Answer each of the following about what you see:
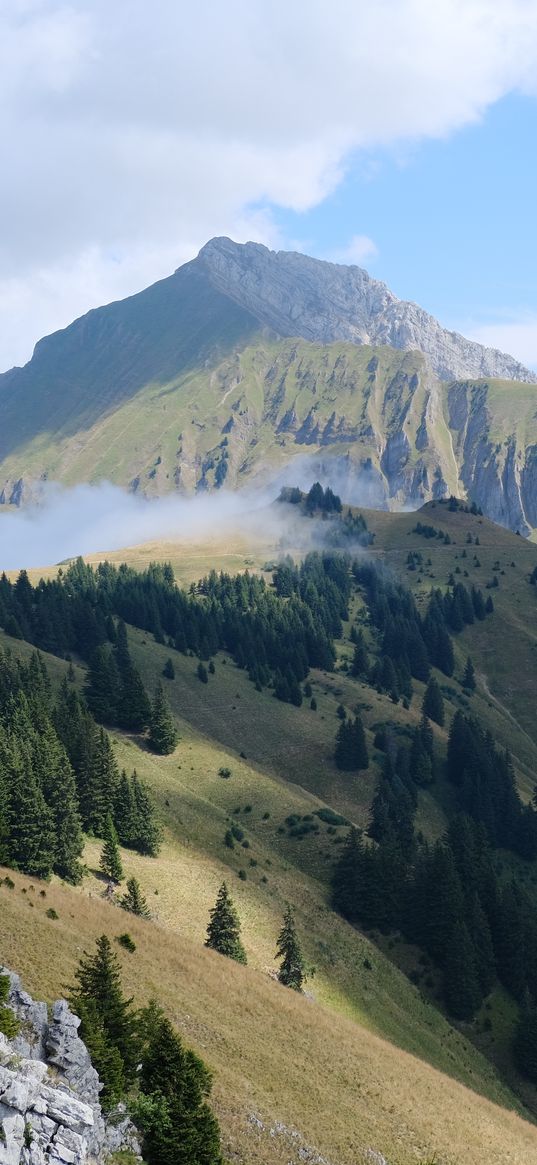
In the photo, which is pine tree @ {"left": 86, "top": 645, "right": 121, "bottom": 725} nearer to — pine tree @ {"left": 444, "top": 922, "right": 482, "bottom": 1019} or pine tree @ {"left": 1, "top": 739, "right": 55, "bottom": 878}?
pine tree @ {"left": 1, "top": 739, "right": 55, "bottom": 878}

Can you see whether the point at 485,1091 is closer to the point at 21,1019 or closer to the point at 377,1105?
the point at 377,1105

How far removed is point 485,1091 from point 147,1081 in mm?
52914

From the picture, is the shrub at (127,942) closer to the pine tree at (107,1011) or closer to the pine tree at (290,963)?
the pine tree at (107,1011)

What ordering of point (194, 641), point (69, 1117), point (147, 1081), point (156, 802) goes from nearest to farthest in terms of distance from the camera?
point (69, 1117) < point (147, 1081) < point (156, 802) < point (194, 641)

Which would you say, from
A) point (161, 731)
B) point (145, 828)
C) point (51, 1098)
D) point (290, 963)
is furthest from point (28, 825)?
point (161, 731)

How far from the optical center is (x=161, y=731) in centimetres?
13212

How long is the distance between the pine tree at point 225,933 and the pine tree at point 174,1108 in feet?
108

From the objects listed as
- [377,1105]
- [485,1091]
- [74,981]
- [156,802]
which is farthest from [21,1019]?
[156,802]

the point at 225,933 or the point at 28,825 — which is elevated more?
the point at 28,825

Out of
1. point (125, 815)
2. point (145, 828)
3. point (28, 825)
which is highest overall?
point (28, 825)

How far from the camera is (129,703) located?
134 m

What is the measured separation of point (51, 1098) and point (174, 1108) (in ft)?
23.8

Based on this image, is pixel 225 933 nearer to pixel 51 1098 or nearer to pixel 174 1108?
pixel 174 1108

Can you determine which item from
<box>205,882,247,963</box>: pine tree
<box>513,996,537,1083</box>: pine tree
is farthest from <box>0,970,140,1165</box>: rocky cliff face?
<box>513,996,537,1083</box>: pine tree
